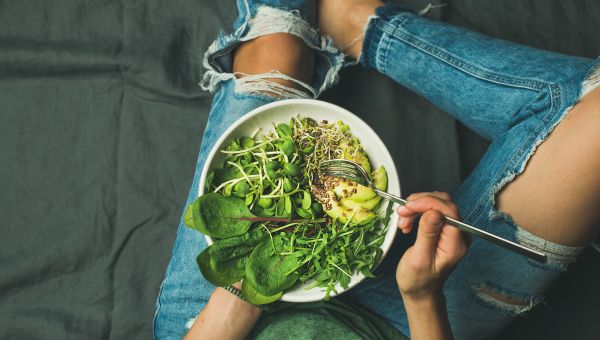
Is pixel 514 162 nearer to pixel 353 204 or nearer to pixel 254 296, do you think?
pixel 353 204

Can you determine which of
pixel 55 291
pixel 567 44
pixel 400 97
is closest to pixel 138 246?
pixel 55 291

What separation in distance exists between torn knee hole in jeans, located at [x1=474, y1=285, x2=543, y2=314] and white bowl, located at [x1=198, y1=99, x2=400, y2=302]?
0.76 feet

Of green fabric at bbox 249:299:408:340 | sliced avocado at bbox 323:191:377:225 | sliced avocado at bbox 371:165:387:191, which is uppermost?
sliced avocado at bbox 371:165:387:191

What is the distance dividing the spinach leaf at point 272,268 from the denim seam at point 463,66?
0.46 metres

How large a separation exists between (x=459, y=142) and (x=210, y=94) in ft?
1.84

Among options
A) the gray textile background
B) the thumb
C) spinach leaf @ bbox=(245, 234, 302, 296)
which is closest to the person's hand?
the thumb

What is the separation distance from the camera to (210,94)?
3.48 feet

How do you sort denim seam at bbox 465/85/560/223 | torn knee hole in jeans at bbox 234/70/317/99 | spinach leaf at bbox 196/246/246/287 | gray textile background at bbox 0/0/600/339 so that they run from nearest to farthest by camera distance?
spinach leaf at bbox 196/246/246/287 → denim seam at bbox 465/85/560/223 → torn knee hole in jeans at bbox 234/70/317/99 → gray textile background at bbox 0/0/600/339

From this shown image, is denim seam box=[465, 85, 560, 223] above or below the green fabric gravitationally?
above

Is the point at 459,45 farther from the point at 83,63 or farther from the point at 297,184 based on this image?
the point at 83,63

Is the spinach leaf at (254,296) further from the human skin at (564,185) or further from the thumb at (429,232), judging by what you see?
the human skin at (564,185)

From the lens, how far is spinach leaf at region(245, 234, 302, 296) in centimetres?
63

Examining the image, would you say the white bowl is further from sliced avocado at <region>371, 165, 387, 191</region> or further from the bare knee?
the bare knee

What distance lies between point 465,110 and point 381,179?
0.96ft
